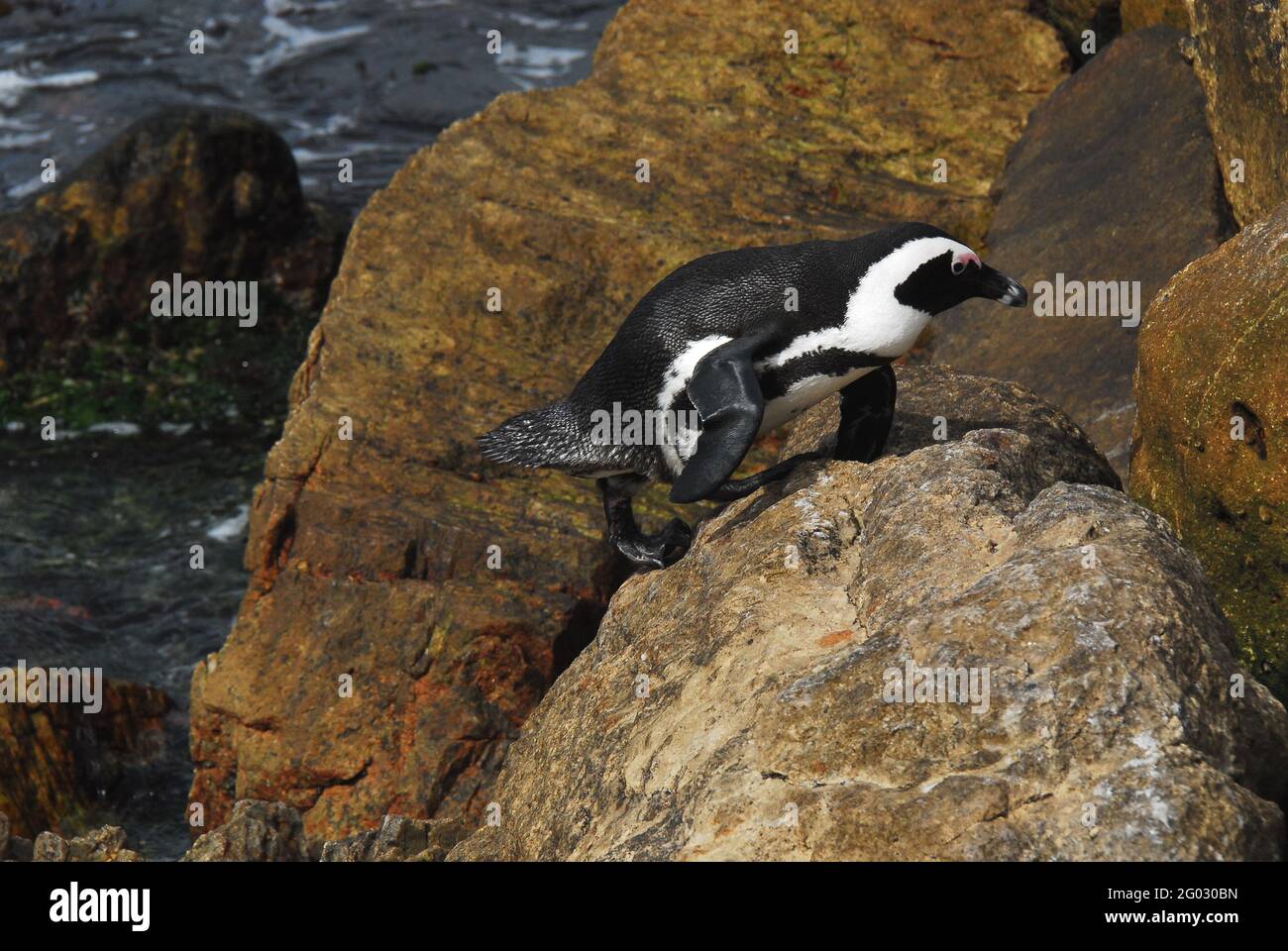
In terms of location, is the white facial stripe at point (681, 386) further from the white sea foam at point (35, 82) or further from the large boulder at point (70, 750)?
the white sea foam at point (35, 82)

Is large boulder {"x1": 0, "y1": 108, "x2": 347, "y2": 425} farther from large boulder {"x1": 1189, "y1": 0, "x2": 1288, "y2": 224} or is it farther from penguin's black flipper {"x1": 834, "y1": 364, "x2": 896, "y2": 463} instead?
large boulder {"x1": 1189, "y1": 0, "x2": 1288, "y2": 224}

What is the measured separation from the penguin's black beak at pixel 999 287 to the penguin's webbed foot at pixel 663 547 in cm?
151

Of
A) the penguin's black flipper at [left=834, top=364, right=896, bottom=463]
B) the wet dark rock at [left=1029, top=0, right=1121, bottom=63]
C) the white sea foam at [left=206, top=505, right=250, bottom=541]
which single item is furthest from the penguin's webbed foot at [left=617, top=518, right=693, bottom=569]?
the wet dark rock at [left=1029, top=0, right=1121, bottom=63]

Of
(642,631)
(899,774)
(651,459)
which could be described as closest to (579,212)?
(651,459)

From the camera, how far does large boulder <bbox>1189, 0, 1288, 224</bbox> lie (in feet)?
23.6

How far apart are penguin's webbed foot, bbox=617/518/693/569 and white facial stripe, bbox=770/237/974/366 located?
3.04ft

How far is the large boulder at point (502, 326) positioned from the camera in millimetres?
7648

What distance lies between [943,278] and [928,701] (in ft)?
8.07

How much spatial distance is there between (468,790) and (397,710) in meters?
0.53

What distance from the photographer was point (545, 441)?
21.8ft

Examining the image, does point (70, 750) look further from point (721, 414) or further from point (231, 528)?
point (721, 414)

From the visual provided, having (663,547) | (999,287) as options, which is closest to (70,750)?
(663,547)

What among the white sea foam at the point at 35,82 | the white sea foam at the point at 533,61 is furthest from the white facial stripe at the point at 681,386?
the white sea foam at the point at 35,82

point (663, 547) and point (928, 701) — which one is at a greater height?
point (663, 547)
